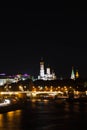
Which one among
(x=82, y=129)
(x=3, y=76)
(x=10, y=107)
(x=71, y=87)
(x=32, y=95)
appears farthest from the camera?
(x=3, y=76)

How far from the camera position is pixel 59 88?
96.5 meters

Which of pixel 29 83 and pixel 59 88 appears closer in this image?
pixel 59 88

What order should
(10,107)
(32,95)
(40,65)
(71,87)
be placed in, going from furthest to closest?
(40,65), (71,87), (32,95), (10,107)

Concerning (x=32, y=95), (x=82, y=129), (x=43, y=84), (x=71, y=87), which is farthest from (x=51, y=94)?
(x=82, y=129)

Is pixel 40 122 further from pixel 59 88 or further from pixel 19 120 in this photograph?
pixel 59 88

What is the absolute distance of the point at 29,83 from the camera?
339 feet

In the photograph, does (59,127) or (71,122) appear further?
(71,122)

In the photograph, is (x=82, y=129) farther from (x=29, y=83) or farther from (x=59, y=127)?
(x=29, y=83)

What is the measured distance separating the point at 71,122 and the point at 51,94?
51.2 m

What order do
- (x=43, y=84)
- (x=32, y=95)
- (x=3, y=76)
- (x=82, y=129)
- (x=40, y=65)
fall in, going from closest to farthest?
(x=82, y=129) → (x=32, y=95) → (x=43, y=84) → (x=3, y=76) → (x=40, y=65)

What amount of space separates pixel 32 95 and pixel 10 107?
36.6 metres

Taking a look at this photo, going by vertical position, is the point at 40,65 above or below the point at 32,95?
above

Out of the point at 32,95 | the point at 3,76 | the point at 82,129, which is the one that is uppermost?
the point at 3,76

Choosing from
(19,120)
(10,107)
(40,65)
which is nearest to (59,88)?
(40,65)
